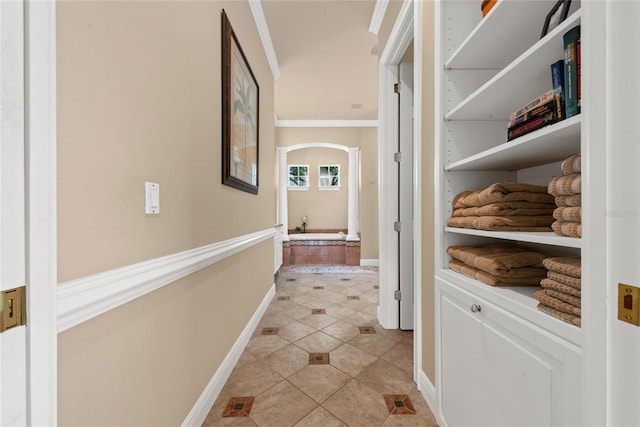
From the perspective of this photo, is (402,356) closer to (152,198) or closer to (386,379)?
(386,379)

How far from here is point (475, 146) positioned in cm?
126

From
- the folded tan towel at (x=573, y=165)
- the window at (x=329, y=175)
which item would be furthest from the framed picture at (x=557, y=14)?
the window at (x=329, y=175)

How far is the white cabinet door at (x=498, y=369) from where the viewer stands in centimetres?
66

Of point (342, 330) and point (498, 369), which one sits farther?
point (342, 330)

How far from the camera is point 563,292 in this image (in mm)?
685

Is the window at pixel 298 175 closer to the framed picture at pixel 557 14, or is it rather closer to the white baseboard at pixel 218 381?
the white baseboard at pixel 218 381

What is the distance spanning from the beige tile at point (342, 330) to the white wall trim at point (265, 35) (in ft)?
9.41

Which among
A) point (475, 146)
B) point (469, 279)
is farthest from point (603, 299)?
point (475, 146)

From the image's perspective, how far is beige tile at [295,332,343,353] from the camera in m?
2.04

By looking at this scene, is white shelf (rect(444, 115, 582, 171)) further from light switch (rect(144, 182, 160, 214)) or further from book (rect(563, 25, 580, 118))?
light switch (rect(144, 182, 160, 214))

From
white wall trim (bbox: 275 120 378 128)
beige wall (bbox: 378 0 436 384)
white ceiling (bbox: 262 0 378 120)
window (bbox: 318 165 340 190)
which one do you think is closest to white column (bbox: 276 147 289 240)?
white wall trim (bbox: 275 120 378 128)

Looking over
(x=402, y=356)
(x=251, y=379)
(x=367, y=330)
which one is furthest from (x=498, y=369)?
(x=367, y=330)
